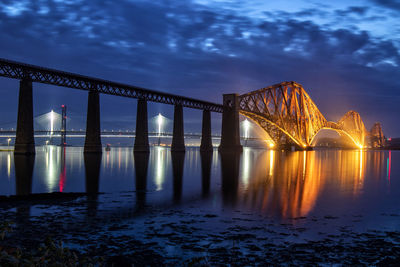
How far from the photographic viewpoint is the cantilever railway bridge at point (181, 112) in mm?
48406

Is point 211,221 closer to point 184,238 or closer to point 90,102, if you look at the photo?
point 184,238

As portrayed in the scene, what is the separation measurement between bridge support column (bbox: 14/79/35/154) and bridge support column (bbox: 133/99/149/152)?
2051 cm

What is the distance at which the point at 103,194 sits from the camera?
19.1 meters

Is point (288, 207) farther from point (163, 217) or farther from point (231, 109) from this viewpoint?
point (231, 109)

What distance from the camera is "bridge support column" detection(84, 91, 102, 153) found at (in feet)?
191

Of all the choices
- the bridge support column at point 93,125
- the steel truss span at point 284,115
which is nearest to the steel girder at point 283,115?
the steel truss span at point 284,115

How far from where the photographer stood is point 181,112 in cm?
7812

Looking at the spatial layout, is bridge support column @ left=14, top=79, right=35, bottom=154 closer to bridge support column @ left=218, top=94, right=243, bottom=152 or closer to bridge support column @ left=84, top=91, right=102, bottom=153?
bridge support column @ left=84, top=91, right=102, bottom=153

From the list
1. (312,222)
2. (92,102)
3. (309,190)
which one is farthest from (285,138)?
(312,222)

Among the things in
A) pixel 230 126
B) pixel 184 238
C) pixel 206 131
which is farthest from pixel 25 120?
pixel 230 126

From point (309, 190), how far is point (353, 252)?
531 inches

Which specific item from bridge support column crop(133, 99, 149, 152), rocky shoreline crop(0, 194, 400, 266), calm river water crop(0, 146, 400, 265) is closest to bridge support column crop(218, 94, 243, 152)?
bridge support column crop(133, 99, 149, 152)

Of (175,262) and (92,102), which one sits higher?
(92,102)

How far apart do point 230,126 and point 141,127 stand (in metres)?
34.8
